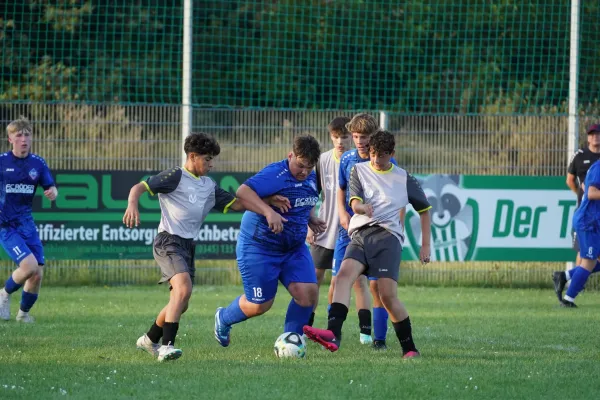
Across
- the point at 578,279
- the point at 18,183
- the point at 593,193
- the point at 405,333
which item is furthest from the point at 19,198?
the point at 578,279

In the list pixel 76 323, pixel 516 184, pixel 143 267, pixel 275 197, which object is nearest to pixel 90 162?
pixel 143 267

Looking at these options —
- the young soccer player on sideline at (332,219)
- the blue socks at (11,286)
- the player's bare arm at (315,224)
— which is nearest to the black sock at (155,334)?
the player's bare arm at (315,224)

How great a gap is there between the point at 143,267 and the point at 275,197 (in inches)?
315

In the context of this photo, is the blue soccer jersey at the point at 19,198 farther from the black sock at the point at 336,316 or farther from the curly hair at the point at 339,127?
the black sock at the point at 336,316

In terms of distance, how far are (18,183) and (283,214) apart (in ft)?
13.8

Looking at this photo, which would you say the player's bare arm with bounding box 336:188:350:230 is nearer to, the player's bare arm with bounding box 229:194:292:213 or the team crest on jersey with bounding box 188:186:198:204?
the player's bare arm with bounding box 229:194:292:213

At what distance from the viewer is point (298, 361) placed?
27.0ft

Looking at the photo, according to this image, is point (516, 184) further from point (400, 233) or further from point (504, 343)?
point (400, 233)

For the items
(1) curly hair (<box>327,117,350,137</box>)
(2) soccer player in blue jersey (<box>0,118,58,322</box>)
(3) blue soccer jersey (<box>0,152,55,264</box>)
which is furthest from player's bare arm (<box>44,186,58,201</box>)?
(1) curly hair (<box>327,117,350,137</box>)

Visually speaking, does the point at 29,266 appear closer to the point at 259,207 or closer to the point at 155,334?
the point at 155,334

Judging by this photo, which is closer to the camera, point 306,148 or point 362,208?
point 306,148

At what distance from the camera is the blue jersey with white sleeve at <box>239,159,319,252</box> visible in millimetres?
8438

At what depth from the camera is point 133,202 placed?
8.09 metres

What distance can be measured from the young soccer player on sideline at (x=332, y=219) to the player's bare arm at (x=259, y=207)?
1.24 meters
